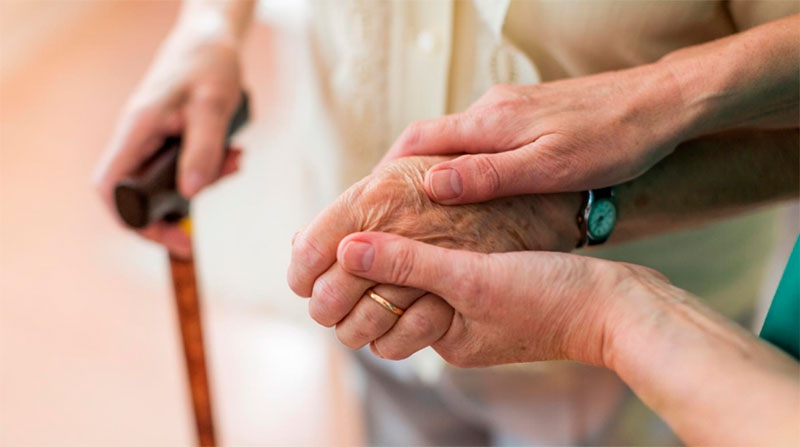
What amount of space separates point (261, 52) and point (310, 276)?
1.15m

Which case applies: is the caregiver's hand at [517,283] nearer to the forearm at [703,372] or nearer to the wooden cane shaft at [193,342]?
the forearm at [703,372]

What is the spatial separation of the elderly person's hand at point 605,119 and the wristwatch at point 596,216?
0.12 feet

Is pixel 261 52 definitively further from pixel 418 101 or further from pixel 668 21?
pixel 668 21

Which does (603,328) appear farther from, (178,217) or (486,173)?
(178,217)

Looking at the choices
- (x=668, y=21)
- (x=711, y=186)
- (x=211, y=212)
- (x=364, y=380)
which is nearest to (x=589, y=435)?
(x=364, y=380)

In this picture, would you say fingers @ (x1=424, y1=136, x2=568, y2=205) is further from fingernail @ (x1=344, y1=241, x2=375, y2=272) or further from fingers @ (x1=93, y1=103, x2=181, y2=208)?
fingers @ (x1=93, y1=103, x2=181, y2=208)

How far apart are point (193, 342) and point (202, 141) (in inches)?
13.9

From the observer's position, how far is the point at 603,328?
584 millimetres

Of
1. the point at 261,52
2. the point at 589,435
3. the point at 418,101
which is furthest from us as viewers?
the point at 261,52

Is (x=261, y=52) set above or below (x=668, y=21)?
below

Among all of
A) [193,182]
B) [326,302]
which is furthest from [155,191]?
[326,302]

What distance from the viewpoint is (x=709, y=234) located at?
3.52ft

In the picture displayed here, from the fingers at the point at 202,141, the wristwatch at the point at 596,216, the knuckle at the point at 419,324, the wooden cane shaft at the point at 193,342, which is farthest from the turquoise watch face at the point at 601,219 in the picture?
the wooden cane shaft at the point at 193,342

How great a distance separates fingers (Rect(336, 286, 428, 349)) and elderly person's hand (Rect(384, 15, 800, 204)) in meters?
0.10
